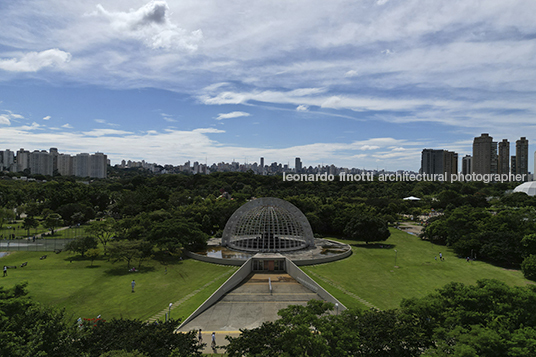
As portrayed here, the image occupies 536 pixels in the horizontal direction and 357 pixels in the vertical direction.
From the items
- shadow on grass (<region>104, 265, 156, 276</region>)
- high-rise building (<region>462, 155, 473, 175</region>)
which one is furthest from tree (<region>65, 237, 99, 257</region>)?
high-rise building (<region>462, 155, 473, 175</region>)

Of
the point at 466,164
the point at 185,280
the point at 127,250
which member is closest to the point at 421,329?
the point at 185,280

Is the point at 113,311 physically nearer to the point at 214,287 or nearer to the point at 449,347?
the point at 214,287

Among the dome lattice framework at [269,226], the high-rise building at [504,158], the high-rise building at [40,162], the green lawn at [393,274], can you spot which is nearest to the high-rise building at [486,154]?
the high-rise building at [504,158]

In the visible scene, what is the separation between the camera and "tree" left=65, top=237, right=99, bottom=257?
42.8 metres

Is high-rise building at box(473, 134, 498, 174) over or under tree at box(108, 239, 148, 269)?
over

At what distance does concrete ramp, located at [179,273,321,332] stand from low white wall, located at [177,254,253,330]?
36 cm

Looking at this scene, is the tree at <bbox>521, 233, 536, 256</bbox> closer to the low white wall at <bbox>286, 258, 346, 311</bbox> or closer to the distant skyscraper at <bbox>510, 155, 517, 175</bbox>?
the low white wall at <bbox>286, 258, 346, 311</bbox>

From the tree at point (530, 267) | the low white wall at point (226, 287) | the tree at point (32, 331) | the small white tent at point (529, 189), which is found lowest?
the low white wall at point (226, 287)

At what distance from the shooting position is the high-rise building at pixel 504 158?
6186 inches

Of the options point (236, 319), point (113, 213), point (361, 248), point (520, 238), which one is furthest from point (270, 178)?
point (236, 319)

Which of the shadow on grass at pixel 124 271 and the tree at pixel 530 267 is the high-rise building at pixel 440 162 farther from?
the shadow on grass at pixel 124 271

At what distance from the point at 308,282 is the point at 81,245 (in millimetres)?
32547

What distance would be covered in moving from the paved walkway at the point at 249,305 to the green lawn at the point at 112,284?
198cm

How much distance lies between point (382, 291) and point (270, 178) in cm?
11144
